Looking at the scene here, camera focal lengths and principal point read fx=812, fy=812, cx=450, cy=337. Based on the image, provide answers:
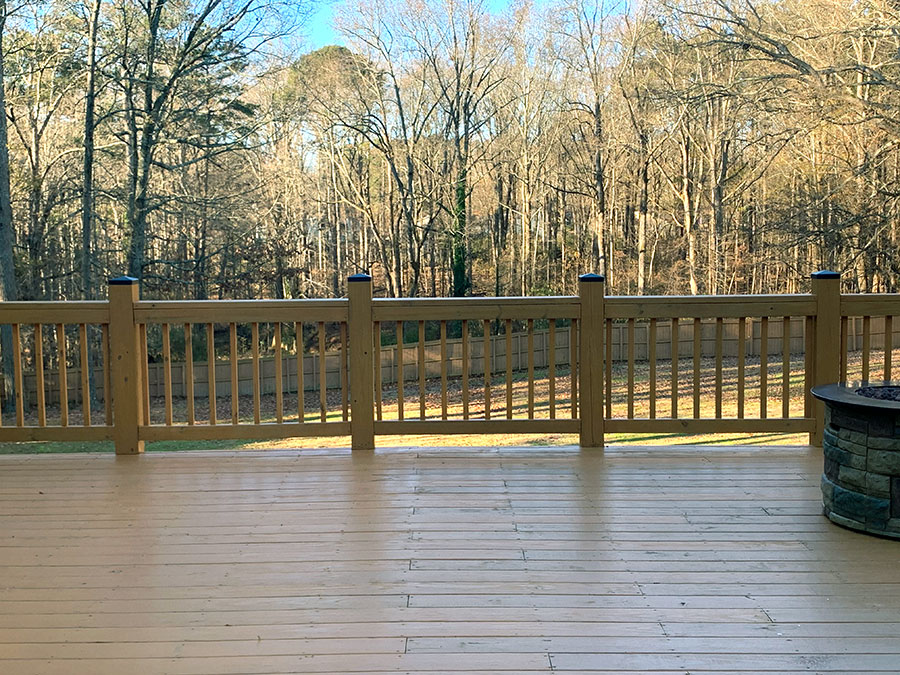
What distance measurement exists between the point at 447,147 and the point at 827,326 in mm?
15043

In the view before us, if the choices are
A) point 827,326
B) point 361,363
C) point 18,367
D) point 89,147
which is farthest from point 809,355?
point 89,147

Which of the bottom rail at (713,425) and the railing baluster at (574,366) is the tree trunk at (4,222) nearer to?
the railing baluster at (574,366)

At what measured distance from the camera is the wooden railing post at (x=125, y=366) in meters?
4.75

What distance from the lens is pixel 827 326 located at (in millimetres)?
4773

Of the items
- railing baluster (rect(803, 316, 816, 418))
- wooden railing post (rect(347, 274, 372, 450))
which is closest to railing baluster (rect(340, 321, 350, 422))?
wooden railing post (rect(347, 274, 372, 450))

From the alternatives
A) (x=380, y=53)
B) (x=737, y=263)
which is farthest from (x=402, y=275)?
(x=737, y=263)

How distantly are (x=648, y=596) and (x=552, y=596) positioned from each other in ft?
1.03

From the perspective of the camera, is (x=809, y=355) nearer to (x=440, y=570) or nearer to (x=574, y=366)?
(x=574, y=366)

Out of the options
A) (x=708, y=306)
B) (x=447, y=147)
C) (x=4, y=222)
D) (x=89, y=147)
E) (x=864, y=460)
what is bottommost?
(x=864, y=460)

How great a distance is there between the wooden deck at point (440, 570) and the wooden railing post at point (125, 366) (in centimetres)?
33

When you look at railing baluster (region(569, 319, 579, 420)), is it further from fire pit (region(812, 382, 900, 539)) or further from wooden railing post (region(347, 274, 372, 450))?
fire pit (region(812, 382, 900, 539))

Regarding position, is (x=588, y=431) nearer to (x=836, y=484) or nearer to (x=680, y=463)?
(x=680, y=463)

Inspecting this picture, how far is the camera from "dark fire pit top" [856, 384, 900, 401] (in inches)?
132

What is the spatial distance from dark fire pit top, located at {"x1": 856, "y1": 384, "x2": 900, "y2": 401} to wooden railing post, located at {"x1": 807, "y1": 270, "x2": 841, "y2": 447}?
121cm
